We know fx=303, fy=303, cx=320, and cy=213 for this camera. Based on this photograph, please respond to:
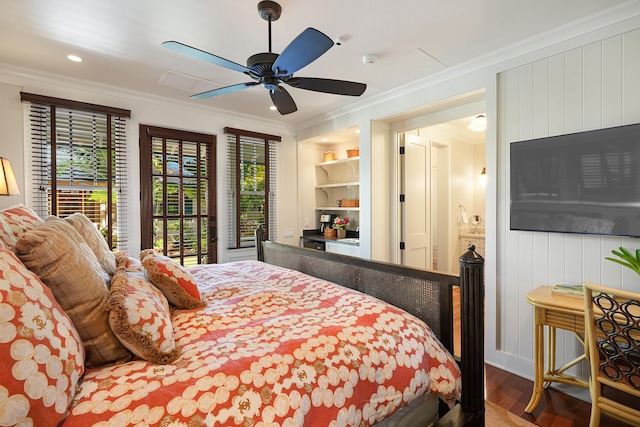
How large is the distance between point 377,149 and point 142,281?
119 inches

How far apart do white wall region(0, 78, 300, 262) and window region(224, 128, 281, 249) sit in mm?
100

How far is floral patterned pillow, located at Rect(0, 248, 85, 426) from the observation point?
0.69 m

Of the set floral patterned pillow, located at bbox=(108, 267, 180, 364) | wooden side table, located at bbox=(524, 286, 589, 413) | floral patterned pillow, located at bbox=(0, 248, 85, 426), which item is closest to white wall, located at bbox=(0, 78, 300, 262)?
floral patterned pillow, located at bbox=(108, 267, 180, 364)

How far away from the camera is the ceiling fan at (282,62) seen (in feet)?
A: 5.08

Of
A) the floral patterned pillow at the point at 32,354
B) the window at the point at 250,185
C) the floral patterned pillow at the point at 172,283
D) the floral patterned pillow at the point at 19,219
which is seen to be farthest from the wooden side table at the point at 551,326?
the window at the point at 250,185

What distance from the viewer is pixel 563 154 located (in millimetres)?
2199

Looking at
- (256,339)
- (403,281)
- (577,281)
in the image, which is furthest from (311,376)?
(577,281)

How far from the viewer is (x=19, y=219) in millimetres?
1338

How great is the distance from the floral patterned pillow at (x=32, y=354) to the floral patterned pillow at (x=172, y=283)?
1.92 ft

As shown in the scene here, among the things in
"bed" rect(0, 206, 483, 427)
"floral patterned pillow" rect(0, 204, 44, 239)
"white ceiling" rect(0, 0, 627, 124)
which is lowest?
"bed" rect(0, 206, 483, 427)

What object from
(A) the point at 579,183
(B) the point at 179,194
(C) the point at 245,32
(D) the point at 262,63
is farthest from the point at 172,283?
(A) the point at 579,183

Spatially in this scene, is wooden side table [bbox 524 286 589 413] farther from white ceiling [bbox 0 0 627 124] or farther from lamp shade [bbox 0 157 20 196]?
lamp shade [bbox 0 157 20 196]

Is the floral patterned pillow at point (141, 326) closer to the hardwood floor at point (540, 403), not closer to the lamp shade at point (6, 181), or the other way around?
the lamp shade at point (6, 181)

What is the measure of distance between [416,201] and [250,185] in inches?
90.3
